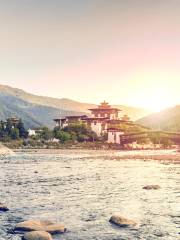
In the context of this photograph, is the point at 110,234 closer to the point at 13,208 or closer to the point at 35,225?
the point at 35,225

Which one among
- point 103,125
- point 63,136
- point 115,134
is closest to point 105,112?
point 103,125

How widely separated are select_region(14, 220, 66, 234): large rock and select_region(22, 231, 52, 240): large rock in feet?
2.76

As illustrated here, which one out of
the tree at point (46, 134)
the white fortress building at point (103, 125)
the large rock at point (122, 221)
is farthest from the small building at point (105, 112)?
the large rock at point (122, 221)

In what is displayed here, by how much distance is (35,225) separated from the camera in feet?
52.4

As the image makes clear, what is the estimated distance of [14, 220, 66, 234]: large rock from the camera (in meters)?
15.7

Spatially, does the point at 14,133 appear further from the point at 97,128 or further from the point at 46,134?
the point at 97,128

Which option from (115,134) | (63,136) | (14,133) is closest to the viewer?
(63,136)

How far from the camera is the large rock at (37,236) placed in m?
14.4

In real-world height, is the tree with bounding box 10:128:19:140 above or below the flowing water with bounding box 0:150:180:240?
above

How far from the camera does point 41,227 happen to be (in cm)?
1580

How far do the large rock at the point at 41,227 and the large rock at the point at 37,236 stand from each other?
2.76 feet

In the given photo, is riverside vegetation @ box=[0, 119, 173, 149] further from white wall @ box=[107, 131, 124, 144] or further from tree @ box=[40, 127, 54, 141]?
white wall @ box=[107, 131, 124, 144]

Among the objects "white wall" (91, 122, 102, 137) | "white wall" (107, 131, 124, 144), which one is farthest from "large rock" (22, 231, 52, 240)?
"white wall" (91, 122, 102, 137)

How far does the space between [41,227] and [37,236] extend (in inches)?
52.9
